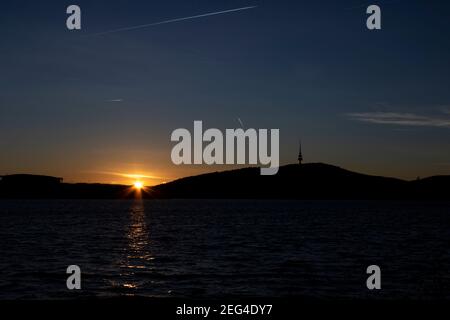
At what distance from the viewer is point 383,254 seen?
57312 mm

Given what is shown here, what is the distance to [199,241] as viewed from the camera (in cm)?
7325

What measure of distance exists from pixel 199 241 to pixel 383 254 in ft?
84.7

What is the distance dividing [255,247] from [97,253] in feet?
60.1
